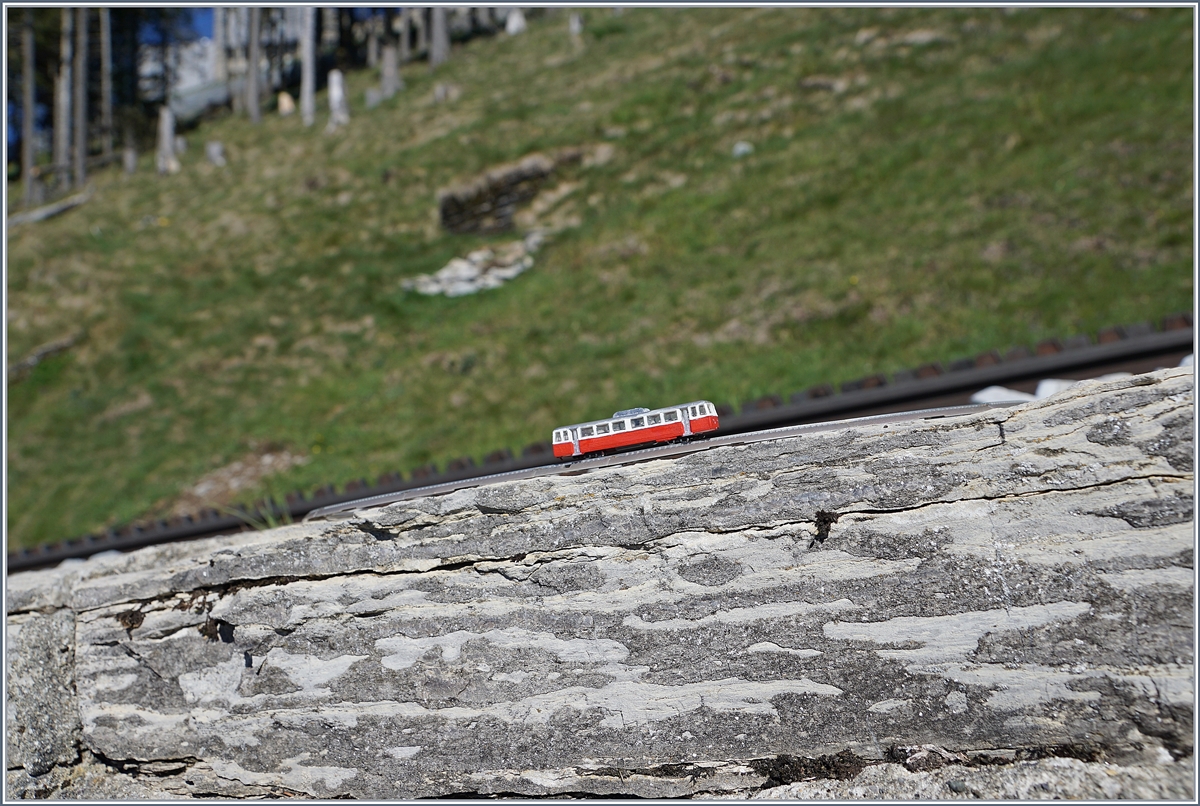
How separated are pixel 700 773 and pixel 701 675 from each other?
2.15ft

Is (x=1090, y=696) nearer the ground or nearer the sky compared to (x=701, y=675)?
nearer the sky

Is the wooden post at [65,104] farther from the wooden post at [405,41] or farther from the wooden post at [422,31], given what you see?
the wooden post at [422,31]

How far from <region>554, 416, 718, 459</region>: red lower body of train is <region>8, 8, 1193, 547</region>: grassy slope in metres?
7.48

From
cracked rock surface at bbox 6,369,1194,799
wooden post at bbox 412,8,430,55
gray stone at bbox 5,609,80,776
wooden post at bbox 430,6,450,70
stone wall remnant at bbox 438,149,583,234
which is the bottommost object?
gray stone at bbox 5,609,80,776

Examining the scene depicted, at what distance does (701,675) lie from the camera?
426 cm

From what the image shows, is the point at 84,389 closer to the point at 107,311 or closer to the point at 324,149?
the point at 107,311

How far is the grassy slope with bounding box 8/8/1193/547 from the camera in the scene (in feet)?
41.7

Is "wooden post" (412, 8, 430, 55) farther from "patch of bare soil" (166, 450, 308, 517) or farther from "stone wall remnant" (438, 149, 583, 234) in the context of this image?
"patch of bare soil" (166, 450, 308, 517)

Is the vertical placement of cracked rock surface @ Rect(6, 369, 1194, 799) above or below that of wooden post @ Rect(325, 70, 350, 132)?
below

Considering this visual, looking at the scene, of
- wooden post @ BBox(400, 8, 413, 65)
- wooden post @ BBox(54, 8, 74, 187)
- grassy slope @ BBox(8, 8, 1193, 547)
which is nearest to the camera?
grassy slope @ BBox(8, 8, 1193, 547)

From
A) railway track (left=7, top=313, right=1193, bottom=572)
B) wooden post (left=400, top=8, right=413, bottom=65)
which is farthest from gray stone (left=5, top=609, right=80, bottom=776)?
wooden post (left=400, top=8, right=413, bottom=65)

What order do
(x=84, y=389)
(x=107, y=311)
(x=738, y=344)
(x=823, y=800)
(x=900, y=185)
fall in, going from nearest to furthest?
(x=823, y=800)
(x=738, y=344)
(x=900, y=185)
(x=84, y=389)
(x=107, y=311)

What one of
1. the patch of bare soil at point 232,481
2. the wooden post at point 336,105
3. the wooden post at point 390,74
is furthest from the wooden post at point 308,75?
the patch of bare soil at point 232,481

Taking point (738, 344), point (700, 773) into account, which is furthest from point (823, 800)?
point (738, 344)
